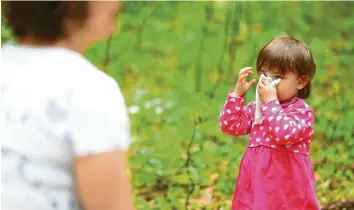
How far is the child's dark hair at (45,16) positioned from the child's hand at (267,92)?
1.14m

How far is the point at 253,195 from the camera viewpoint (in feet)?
9.55

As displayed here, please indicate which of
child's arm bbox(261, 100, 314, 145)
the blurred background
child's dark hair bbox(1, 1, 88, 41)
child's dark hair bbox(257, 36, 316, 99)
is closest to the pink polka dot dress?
child's arm bbox(261, 100, 314, 145)

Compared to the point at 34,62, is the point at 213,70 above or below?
below

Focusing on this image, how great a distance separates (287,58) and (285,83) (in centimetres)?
10

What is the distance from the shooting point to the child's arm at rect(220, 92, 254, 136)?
294 centimetres

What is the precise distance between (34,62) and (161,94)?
176 inches

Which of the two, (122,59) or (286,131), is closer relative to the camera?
(286,131)

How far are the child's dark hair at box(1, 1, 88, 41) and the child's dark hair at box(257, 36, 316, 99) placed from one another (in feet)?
4.03

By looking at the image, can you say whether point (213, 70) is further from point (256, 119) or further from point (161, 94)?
point (256, 119)

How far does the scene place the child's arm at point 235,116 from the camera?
2.94 m

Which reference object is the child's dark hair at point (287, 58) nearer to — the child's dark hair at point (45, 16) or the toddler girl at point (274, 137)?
the toddler girl at point (274, 137)

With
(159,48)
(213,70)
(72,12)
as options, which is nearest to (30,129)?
(72,12)

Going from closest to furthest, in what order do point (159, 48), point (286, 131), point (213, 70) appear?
point (286, 131), point (213, 70), point (159, 48)

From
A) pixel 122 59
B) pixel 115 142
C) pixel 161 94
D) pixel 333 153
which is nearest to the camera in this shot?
pixel 115 142
